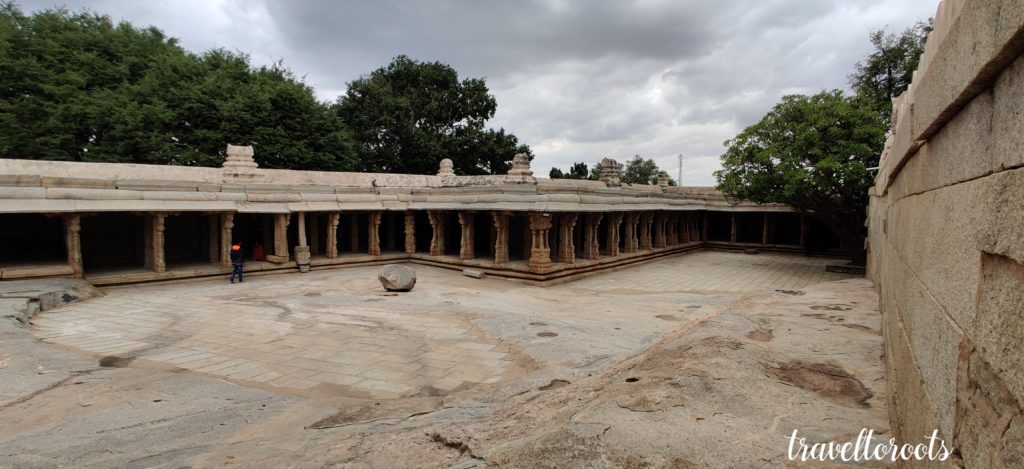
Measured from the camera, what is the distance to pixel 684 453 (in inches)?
120

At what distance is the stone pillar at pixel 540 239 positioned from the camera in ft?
49.2

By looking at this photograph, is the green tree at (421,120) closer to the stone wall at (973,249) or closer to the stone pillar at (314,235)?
the stone pillar at (314,235)

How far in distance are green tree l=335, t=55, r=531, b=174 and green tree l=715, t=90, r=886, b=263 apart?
80.3 ft

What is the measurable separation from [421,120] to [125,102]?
2018 cm

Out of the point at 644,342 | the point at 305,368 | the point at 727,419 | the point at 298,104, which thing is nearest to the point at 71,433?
the point at 305,368

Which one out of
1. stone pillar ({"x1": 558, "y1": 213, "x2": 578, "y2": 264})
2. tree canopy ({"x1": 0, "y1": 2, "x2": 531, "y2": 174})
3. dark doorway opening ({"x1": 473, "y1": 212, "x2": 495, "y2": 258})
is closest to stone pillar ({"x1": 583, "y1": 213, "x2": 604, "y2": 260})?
stone pillar ({"x1": 558, "y1": 213, "x2": 578, "y2": 264})

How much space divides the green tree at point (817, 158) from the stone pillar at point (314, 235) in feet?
52.4

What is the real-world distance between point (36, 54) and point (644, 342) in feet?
103

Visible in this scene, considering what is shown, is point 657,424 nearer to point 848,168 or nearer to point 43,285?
point 43,285

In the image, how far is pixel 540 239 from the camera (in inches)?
596

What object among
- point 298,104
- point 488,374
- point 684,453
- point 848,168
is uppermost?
point 298,104

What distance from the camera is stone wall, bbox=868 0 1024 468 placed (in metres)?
1.36

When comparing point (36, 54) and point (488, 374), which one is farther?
point (36, 54)

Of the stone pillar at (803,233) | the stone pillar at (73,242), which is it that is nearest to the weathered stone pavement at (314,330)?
the stone pillar at (73,242)
